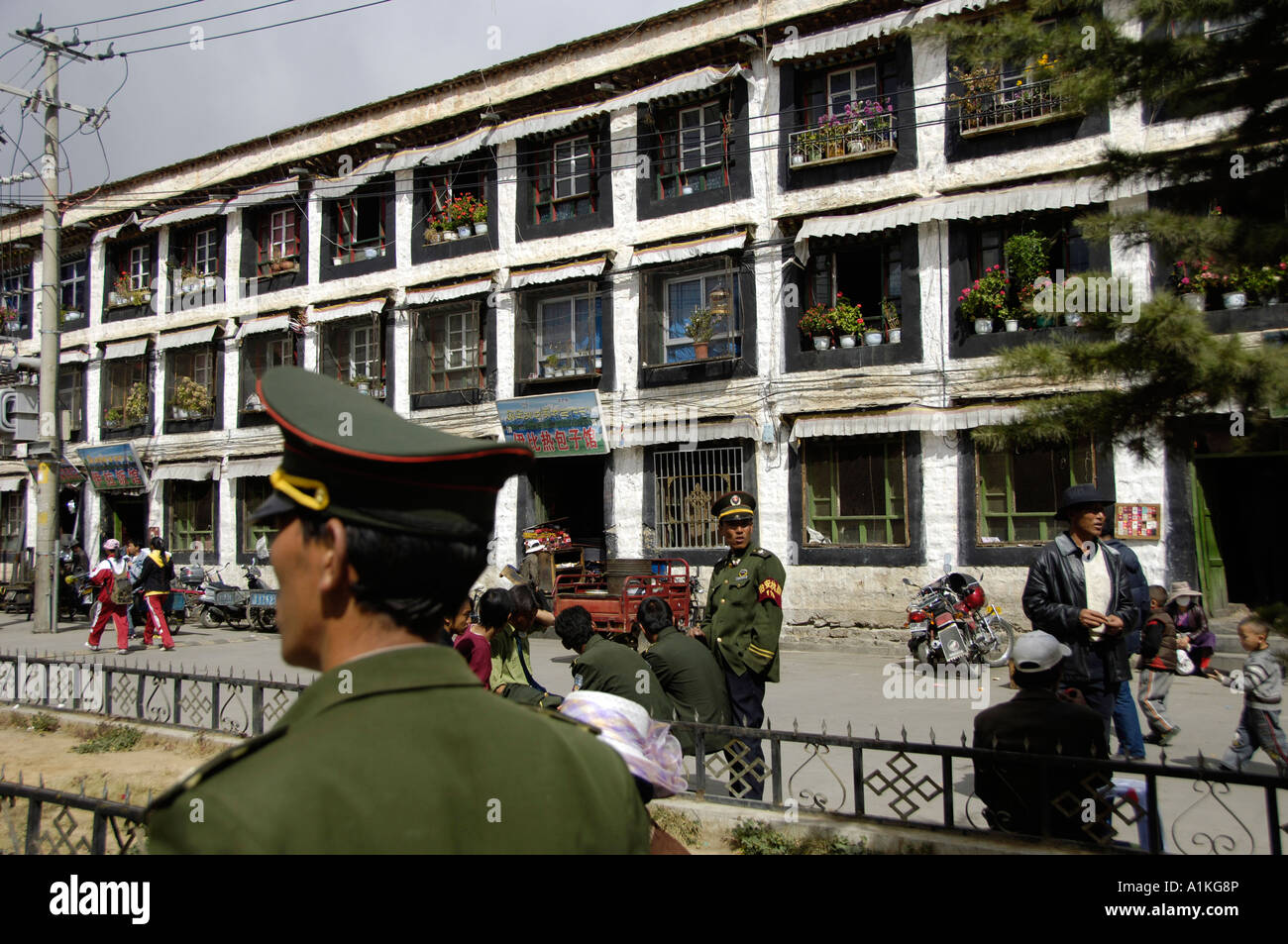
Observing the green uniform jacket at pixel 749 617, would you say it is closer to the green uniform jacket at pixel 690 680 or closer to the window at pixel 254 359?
the green uniform jacket at pixel 690 680

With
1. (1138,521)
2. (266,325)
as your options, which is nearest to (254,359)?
(266,325)

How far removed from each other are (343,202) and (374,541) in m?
22.0

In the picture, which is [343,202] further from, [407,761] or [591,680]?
[407,761]

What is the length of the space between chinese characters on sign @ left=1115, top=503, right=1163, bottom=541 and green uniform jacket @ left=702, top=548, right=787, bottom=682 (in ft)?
28.4

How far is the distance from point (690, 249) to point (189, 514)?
15.2 meters

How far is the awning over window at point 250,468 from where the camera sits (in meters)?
22.0

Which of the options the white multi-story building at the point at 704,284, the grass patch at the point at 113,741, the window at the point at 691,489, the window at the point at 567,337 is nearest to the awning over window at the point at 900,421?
the white multi-story building at the point at 704,284

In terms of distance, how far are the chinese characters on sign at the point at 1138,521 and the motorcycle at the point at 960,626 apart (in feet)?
6.92

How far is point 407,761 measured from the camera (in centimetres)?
137

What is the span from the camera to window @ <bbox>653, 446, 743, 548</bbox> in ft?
53.7

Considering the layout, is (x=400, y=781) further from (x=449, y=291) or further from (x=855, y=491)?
(x=449, y=291)

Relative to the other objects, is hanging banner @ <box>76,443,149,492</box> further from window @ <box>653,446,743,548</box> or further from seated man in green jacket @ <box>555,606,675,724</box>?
seated man in green jacket @ <box>555,606,675,724</box>

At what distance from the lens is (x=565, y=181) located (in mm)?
18547

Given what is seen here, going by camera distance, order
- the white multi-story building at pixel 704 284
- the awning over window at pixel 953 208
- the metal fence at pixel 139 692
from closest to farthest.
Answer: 1. the metal fence at pixel 139 692
2. the awning over window at pixel 953 208
3. the white multi-story building at pixel 704 284
